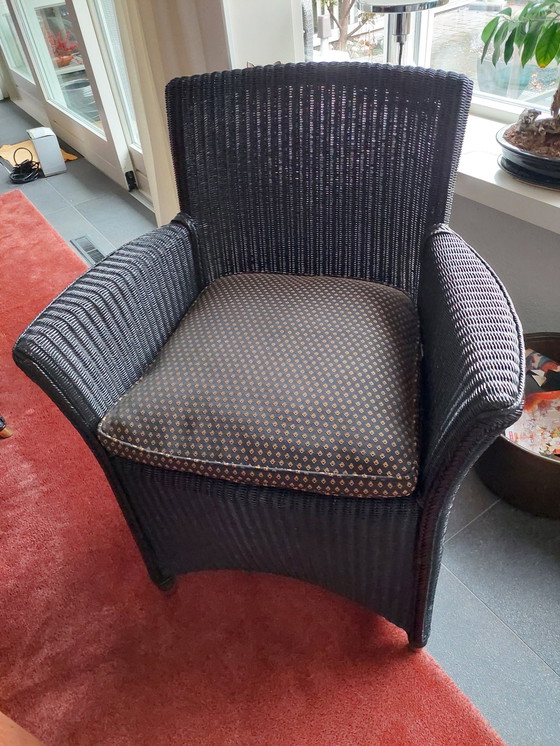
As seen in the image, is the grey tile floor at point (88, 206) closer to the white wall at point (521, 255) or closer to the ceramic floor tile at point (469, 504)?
the white wall at point (521, 255)

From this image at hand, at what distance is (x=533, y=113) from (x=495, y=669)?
105 cm

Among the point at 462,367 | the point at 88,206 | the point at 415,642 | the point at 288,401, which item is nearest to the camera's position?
the point at 462,367

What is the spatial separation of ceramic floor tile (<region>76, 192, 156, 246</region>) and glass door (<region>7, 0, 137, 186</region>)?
0.13 m

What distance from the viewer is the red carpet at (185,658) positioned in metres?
0.95

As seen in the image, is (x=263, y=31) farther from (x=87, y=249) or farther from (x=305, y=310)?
(x=87, y=249)

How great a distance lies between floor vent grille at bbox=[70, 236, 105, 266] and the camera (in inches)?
86.5

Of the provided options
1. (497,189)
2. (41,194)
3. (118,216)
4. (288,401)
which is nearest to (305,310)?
(288,401)

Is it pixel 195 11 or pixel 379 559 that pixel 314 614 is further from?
pixel 195 11

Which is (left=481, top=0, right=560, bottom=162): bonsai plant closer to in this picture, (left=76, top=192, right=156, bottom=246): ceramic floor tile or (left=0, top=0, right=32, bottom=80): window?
(left=76, top=192, right=156, bottom=246): ceramic floor tile

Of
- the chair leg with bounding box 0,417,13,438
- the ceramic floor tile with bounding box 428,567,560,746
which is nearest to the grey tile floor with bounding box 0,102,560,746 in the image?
the ceramic floor tile with bounding box 428,567,560,746

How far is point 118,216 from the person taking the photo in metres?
2.45

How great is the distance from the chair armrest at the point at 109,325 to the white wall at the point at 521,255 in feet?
2.26

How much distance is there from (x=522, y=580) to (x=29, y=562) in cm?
103

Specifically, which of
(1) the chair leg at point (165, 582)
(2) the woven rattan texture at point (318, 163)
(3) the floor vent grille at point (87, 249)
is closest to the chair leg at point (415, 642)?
(1) the chair leg at point (165, 582)
